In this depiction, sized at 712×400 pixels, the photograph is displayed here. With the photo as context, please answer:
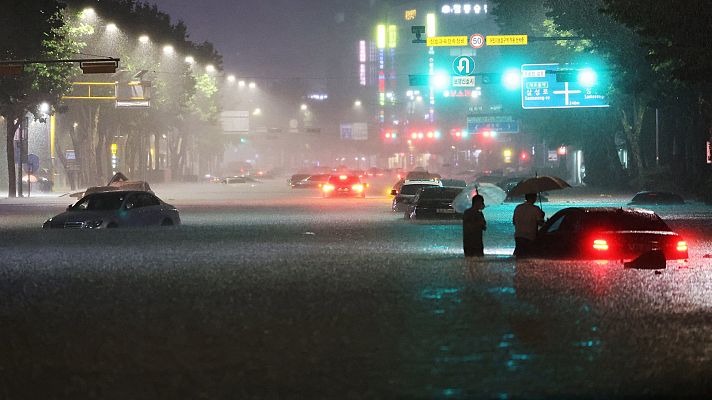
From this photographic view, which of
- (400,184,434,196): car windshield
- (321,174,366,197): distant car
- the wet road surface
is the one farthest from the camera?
(321,174,366,197): distant car

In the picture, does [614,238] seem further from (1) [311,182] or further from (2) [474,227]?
(1) [311,182]

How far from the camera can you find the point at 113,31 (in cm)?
8619

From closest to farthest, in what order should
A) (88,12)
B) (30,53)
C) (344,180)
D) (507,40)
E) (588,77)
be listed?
1. (507,40)
2. (30,53)
3. (588,77)
4. (344,180)
5. (88,12)

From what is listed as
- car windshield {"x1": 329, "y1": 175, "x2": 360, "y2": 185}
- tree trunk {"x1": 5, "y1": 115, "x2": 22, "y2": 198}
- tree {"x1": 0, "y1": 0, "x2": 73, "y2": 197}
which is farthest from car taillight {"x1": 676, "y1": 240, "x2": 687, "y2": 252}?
tree trunk {"x1": 5, "y1": 115, "x2": 22, "y2": 198}

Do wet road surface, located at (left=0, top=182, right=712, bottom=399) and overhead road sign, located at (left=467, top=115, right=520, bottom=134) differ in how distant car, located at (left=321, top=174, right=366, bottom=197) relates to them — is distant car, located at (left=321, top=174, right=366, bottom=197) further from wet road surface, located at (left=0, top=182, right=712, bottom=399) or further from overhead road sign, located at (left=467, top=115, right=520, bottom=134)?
wet road surface, located at (left=0, top=182, right=712, bottom=399)

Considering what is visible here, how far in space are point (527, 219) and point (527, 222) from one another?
0.27 feet

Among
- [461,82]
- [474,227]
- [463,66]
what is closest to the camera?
[474,227]

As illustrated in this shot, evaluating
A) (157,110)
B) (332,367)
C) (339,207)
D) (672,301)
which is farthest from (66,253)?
(157,110)

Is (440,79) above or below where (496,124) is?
above

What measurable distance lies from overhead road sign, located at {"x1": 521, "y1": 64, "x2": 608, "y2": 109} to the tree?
79.9ft

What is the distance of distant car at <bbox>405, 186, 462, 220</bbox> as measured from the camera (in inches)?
1656

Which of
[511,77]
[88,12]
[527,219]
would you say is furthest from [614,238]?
[88,12]

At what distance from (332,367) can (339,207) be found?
148 feet

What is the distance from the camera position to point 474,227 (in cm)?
2373
